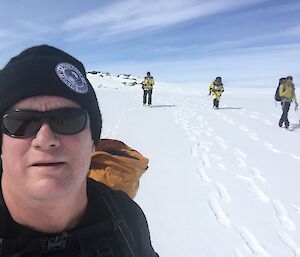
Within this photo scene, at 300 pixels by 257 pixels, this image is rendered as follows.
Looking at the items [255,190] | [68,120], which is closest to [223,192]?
[255,190]

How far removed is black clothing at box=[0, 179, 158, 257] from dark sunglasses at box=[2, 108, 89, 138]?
0.91 ft

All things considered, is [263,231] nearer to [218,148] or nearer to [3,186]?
[3,186]

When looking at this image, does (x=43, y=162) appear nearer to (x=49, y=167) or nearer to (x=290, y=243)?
(x=49, y=167)

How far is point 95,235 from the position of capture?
58.9 inches

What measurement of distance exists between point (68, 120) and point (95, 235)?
454 mm

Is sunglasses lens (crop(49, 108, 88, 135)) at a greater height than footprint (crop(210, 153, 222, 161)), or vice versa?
sunglasses lens (crop(49, 108, 88, 135))

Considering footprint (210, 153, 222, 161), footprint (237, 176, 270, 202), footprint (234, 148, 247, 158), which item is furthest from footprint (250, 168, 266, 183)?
footprint (234, 148, 247, 158)

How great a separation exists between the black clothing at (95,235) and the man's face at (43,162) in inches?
5.4

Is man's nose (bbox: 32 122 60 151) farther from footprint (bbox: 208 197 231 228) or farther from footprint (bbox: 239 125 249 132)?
footprint (bbox: 239 125 249 132)

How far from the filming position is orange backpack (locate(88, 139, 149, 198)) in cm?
234

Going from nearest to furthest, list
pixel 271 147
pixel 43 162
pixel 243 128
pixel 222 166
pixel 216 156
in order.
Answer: pixel 43 162, pixel 222 166, pixel 216 156, pixel 271 147, pixel 243 128

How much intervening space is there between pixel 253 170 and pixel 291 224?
7.32 feet

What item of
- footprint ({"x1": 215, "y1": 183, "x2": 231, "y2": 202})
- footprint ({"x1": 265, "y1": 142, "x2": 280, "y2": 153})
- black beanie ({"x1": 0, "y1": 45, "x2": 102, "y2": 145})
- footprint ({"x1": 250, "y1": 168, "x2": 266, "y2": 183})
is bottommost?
footprint ({"x1": 265, "y1": 142, "x2": 280, "y2": 153})

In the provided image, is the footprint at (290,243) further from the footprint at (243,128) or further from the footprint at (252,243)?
the footprint at (243,128)
